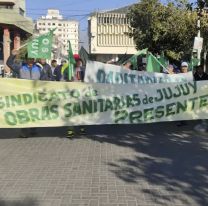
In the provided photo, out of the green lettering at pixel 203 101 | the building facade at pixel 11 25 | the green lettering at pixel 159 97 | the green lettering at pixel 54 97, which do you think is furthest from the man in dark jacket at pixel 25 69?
the building facade at pixel 11 25

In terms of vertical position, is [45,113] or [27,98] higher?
[27,98]

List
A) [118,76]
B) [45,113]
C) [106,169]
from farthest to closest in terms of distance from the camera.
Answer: [118,76], [45,113], [106,169]

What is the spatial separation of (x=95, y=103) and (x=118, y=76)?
4.03 ft

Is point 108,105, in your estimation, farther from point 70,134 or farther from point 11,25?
point 11,25

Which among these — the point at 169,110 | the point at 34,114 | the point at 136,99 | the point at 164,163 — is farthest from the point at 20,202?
the point at 169,110

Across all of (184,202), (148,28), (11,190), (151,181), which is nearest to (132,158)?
(151,181)

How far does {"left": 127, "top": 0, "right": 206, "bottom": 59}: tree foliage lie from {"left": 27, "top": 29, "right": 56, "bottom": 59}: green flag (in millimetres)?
15003

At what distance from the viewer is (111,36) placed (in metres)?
76.1

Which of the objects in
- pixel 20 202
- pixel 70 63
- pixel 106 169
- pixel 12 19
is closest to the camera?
pixel 20 202

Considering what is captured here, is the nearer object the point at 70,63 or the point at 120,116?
the point at 120,116

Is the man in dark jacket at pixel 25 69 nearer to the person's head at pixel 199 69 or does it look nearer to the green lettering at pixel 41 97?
the green lettering at pixel 41 97

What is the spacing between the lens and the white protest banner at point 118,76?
7254mm

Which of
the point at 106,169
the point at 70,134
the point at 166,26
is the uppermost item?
the point at 166,26

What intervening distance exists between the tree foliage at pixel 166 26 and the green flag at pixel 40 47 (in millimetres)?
15003
